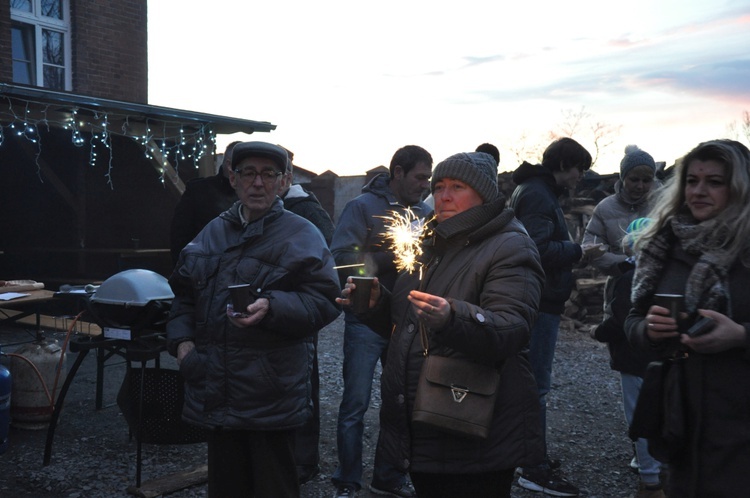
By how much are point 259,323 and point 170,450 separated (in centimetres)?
289

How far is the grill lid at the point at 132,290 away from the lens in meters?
4.37

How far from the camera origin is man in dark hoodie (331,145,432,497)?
165 inches

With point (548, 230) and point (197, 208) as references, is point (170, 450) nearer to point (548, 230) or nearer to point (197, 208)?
point (197, 208)

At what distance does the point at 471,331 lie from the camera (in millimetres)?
2242

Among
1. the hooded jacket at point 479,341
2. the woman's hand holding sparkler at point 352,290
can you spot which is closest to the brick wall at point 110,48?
the woman's hand holding sparkler at point 352,290

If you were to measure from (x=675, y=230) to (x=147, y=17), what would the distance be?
1413cm

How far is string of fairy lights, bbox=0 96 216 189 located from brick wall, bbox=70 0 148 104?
1.53m

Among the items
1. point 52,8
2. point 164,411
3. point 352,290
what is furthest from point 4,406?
point 52,8

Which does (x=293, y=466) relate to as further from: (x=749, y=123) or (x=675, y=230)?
(x=749, y=123)

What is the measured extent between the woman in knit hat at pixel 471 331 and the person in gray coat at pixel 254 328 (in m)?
0.58

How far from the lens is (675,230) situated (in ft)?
8.73

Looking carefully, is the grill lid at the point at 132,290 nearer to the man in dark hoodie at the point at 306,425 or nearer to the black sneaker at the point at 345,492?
the man in dark hoodie at the point at 306,425

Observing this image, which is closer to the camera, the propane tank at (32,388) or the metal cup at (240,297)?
the metal cup at (240,297)

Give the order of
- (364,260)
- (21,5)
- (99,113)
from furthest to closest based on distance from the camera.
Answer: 1. (21,5)
2. (99,113)
3. (364,260)
